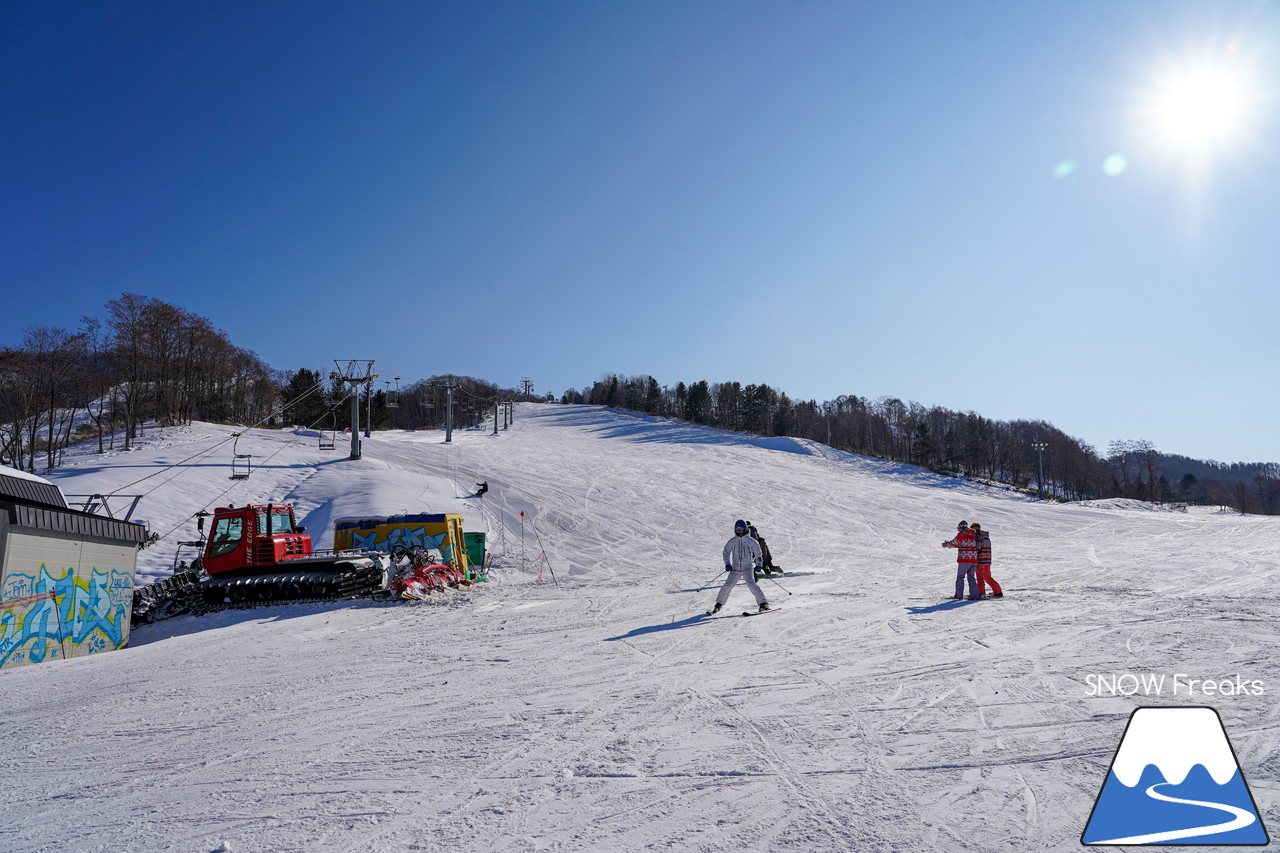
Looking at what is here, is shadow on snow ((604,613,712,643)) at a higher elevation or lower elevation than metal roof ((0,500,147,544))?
lower

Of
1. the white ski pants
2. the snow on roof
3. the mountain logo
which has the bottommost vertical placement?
the white ski pants

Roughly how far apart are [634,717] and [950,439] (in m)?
80.6

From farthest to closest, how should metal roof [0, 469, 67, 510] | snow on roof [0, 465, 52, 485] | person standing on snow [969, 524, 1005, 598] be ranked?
person standing on snow [969, 524, 1005, 598] < snow on roof [0, 465, 52, 485] < metal roof [0, 469, 67, 510]

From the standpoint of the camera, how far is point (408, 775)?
4.66 m

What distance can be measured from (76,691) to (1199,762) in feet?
A: 39.1

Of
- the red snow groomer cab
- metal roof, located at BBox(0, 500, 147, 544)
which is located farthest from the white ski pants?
metal roof, located at BBox(0, 500, 147, 544)

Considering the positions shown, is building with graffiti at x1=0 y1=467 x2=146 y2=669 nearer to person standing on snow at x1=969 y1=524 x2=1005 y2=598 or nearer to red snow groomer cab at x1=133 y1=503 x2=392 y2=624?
red snow groomer cab at x1=133 y1=503 x2=392 y2=624

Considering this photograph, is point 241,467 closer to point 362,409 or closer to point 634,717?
point 634,717

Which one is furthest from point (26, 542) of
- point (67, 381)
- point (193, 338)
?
point (193, 338)

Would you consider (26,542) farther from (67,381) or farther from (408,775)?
(67,381)

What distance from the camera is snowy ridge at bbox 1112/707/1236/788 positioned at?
4074mm

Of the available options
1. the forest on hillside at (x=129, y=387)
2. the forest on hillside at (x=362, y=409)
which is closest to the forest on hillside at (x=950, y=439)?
the forest on hillside at (x=362, y=409)

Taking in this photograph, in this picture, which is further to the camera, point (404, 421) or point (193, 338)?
point (404, 421)

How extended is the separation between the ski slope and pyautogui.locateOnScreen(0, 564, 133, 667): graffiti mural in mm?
1154
